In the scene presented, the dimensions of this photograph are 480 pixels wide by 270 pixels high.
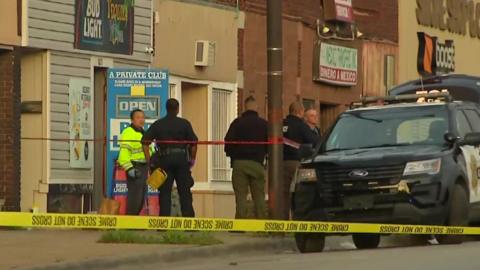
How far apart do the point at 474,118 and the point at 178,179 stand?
13.5 ft

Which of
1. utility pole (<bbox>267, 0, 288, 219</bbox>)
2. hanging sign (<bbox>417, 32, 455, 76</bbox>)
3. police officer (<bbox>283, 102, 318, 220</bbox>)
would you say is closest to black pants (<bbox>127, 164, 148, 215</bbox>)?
utility pole (<bbox>267, 0, 288, 219</bbox>)

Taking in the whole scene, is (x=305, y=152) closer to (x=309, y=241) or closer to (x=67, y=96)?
(x=309, y=241)

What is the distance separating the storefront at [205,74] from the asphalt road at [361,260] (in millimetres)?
7481

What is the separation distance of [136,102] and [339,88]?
35.0 ft

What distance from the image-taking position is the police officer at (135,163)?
19.3 metres

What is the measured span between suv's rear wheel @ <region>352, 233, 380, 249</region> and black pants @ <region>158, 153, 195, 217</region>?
231cm

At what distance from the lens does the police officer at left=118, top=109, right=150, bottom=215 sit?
1928 centimetres

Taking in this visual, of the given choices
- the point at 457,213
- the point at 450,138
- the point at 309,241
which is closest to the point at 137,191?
the point at 309,241

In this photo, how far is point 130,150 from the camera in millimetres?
19406

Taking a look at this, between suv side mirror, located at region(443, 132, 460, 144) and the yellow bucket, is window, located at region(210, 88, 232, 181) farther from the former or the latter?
suv side mirror, located at region(443, 132, 460, 144)

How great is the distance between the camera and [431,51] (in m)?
35.1

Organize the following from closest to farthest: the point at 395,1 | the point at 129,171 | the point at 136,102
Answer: the point at 129,171
the point at 136,102
the point at 395,1

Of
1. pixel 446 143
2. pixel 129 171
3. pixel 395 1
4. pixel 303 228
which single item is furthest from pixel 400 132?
pixel 395 1

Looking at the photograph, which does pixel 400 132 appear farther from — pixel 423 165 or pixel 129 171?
pixel 129 171
